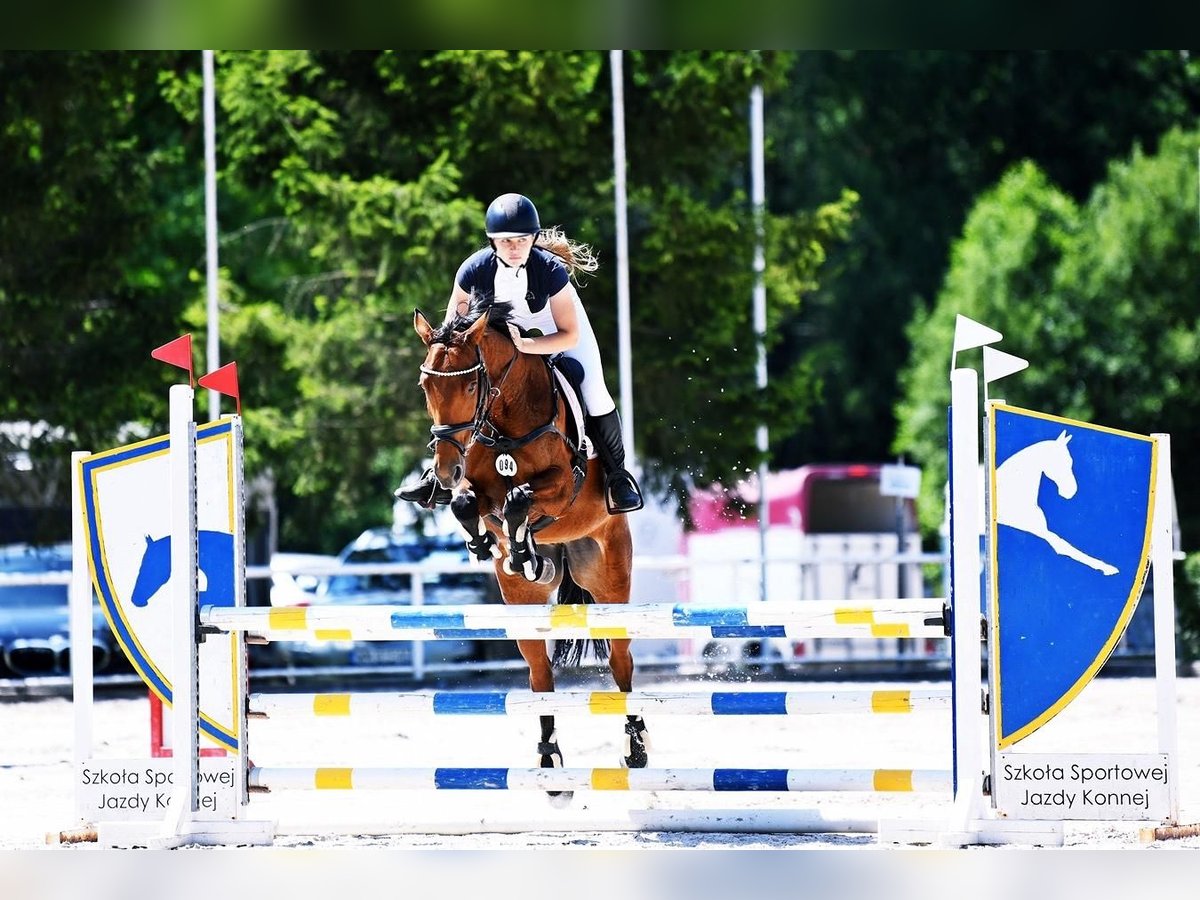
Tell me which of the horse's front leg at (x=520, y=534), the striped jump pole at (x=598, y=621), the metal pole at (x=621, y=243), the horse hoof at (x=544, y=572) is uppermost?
the metal pole at (x=621, y=243)

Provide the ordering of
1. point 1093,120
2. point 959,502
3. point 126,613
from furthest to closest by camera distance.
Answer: point 1093,120
point 126,613
point 959,502

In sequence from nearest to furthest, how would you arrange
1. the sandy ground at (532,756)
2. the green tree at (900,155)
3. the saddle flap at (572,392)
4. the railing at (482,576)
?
the sandy ground at (532,756)
the saddle flap at (572,392)
the railing at (482,576)
the green tree at (900,155)

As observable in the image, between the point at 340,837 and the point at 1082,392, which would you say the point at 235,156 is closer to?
the point at 340,837

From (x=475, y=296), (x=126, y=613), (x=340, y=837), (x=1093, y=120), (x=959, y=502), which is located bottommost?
(x=340, y=837)

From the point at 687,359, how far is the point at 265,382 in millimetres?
3018

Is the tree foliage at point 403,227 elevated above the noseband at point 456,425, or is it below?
above

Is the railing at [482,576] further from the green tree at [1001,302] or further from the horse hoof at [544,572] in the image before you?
the green tree at [1001,302]

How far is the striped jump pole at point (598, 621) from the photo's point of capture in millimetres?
4223

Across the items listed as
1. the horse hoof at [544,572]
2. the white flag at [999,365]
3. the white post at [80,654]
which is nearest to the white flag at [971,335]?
the white flag at [999,365]

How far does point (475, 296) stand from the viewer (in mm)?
4797

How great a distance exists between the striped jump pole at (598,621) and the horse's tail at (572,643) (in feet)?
3.53

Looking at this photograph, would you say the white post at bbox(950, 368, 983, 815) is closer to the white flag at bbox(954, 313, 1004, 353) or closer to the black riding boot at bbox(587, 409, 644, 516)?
the white flag at bbox(954, 313, 1004, 353)

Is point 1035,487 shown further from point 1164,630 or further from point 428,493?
point 428,493

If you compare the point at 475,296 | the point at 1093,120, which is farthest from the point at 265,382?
the point at 1093,120
